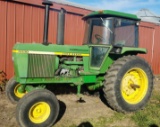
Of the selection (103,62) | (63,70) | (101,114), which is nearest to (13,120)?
(63,70)

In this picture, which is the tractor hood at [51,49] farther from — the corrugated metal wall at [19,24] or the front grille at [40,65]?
the corrugated metal wall at [19,24]

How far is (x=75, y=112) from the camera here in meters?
5.18

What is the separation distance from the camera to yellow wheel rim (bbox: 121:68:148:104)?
17.8ft

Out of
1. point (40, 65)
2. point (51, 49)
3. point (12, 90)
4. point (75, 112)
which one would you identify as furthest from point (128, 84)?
point (12, 90)

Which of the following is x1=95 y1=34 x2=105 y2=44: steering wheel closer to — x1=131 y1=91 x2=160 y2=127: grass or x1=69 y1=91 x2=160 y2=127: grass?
x1=69 y1=91 x2=160 y2=127: grass

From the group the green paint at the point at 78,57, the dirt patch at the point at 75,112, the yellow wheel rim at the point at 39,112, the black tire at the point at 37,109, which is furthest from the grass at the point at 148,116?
the yellow wheel rim at the point at 39,112

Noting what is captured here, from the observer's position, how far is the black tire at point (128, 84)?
4.98 meters

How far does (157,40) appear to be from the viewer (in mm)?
12133

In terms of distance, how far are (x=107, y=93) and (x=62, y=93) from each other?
6.80 feet

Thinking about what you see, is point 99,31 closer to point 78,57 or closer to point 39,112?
point 78,57

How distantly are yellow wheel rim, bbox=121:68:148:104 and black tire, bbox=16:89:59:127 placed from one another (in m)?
1.76

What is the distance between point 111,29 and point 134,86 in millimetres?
1408

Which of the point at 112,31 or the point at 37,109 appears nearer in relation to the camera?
the point at 37,109

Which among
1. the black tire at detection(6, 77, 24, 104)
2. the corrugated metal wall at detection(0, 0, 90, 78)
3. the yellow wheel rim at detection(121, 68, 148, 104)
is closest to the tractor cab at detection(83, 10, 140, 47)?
the yellow wheel rim at detection(121, 68, 148, 104)
